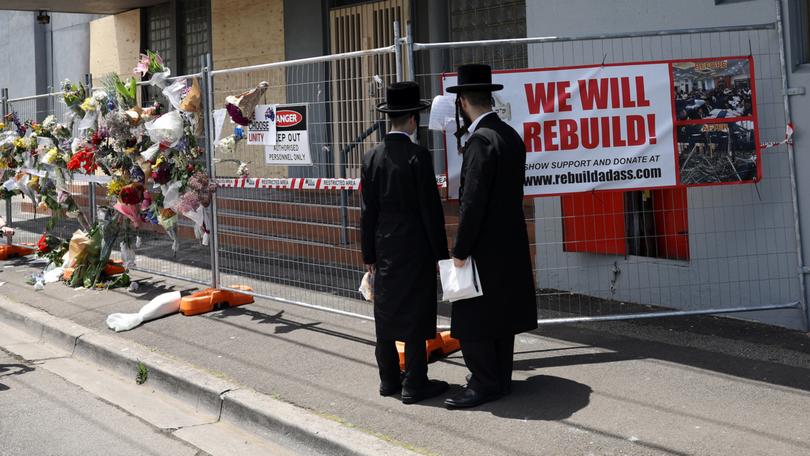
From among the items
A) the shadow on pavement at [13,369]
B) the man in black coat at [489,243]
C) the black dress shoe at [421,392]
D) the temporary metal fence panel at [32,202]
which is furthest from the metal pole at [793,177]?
the temporary metal fence panel at [32,202]

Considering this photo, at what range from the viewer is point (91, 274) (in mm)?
10172

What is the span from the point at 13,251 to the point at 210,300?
558 cm

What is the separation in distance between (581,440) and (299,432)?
1.71 m

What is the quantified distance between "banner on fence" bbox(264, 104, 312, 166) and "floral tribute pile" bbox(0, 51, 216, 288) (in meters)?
1.13

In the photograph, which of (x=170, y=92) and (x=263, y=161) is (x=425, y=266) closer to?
(x=263, y=161)

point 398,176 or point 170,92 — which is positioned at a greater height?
point 170,92

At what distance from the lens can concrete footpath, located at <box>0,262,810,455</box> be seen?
197 inches

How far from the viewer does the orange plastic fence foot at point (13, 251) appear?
12.7 metres

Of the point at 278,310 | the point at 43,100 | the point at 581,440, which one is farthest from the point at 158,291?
the point at 581,440

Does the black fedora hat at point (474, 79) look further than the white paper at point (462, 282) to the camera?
Yes

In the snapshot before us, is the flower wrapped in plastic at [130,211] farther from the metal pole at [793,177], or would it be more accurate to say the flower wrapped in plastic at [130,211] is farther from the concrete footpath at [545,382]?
the metal pole at [793,177]

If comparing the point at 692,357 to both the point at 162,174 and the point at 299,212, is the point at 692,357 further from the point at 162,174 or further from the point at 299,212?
the point at 162,174

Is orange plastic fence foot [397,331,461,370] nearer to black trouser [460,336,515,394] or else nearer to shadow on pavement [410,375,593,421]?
shadow on pavement [410,375,593,421]

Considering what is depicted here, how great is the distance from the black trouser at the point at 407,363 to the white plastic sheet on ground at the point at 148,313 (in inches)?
130
